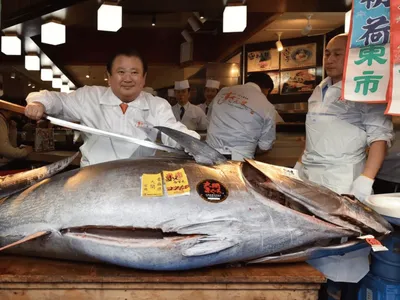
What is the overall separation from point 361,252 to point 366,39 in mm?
1232

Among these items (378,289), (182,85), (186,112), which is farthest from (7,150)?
(378,289)

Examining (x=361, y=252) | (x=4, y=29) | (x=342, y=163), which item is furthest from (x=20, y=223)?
(x=4, y=29)

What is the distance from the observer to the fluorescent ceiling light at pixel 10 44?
703 centimetres

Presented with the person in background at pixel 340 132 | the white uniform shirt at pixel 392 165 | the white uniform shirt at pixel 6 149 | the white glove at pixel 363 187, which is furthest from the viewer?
the white uniform shirt at pixel 6 149

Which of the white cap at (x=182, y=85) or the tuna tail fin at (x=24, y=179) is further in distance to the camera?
the white cap at (x=182, y=85)

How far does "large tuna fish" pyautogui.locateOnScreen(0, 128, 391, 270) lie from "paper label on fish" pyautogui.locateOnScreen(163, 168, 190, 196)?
23 millimetres

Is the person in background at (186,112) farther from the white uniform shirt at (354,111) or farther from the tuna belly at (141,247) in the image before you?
the tuna belly at (141,247)

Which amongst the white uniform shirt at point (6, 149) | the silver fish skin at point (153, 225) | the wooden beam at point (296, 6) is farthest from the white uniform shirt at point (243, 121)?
the white uniform shirt at point (6, 149)

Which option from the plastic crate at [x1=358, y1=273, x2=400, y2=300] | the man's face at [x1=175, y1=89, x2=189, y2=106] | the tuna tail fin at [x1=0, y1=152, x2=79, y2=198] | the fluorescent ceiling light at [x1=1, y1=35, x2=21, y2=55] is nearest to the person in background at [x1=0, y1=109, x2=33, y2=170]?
the fluorescent ceiling light at [x1=1, y1=35, x2=21, y2=55]

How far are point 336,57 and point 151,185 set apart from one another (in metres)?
1.68

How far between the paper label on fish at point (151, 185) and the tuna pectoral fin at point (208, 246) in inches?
10.6

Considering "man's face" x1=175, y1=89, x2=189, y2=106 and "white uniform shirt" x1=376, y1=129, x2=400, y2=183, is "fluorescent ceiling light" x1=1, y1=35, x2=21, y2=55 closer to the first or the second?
"man's face" x1=175, y1=89, x2=189, y2=106

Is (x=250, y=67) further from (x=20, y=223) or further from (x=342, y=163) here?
(x=20, y=223)

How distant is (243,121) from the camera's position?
4156 millimetres
